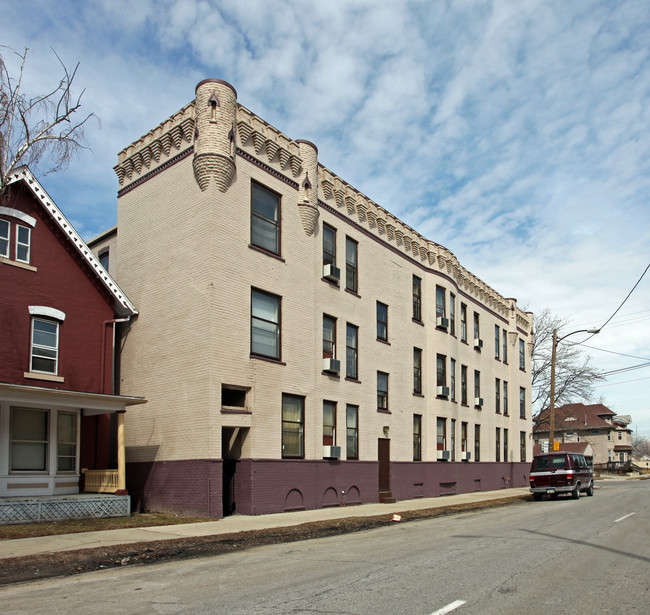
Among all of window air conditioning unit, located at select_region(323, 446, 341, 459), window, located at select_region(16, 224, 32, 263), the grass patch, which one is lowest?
the grass patch

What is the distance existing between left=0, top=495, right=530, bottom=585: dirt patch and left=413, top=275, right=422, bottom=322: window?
13680mm

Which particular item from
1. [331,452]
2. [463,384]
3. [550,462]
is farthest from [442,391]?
[331,452]

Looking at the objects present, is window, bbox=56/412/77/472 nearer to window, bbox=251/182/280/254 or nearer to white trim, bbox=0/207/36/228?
white trim, bbox=0/207/36/228

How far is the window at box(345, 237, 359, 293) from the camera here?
25.4 meters

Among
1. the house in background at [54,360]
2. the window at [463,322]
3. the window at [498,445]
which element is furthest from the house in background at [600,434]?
the house in background at [54,360]

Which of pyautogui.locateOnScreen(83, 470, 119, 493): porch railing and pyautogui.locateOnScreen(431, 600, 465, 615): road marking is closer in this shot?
pyautogui.locateOnScreen(431, 600, 465, 615): road marking

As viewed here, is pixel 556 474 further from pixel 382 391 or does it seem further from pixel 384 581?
pixel 384 581

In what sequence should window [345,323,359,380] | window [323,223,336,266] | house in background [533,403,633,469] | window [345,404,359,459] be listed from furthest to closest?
house in background [533,403,633,469] → window [345,323,359,380] → window [323,223,336,266] → window [345,404,359,459]

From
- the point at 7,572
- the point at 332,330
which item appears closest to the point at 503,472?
the point at 332,330

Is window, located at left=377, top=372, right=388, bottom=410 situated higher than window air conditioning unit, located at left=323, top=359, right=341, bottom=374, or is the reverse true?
window air conditioning unit, located at left=323, top=359, right=341, bottom=374

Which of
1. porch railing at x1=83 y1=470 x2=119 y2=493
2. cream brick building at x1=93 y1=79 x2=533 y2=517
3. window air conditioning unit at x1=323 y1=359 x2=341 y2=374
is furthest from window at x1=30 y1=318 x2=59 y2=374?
window air conditioning unit at x1=323 y1=359 x2=341 y2=374

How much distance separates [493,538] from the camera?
13.8 meters

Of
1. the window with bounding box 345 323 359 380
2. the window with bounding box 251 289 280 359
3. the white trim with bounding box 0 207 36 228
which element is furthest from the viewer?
the window with bounding box 345 323 359 380

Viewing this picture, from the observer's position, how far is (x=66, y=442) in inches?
754
